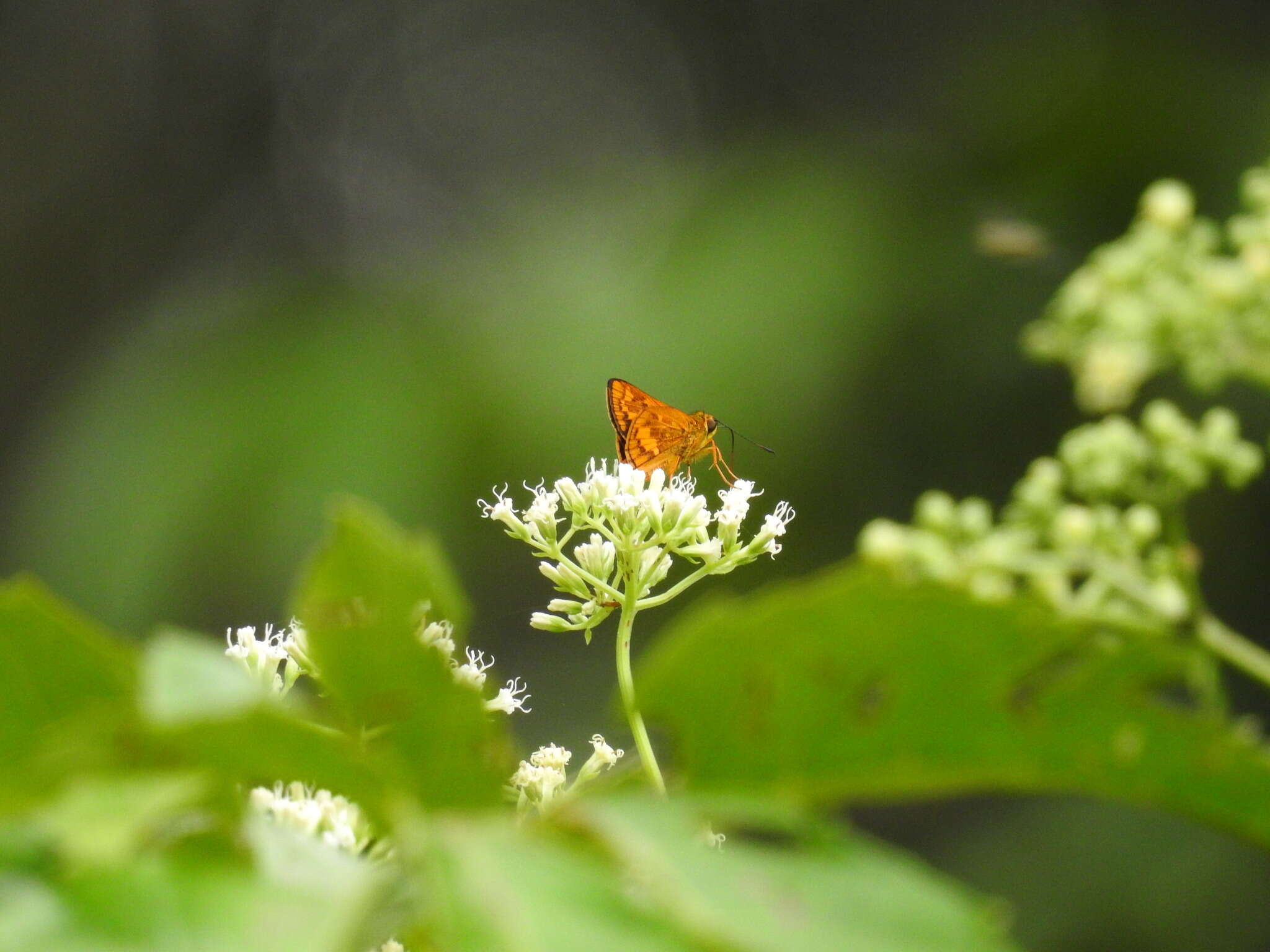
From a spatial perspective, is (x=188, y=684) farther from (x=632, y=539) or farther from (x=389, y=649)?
(x=632, y=539)

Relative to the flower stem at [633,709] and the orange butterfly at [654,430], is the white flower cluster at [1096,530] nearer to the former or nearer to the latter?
the flower stem at [633,709]

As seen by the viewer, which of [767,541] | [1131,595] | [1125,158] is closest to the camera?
[1131,595]

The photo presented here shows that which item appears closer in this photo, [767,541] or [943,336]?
[767,541]

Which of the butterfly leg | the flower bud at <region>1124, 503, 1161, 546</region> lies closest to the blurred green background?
the butterfly leg

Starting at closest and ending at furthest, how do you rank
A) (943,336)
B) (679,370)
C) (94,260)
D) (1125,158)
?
(679,370) → (1125,158) → (943,336) → (94,260)

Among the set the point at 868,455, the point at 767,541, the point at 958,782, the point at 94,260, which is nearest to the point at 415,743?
the point at 958,782

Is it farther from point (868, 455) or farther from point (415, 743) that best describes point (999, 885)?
point (415, 743)
